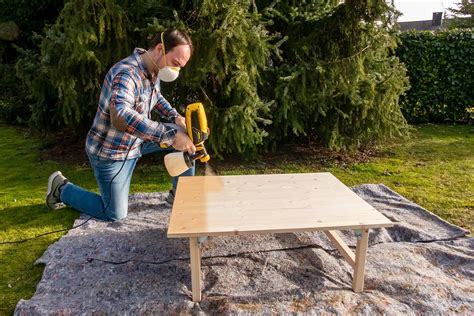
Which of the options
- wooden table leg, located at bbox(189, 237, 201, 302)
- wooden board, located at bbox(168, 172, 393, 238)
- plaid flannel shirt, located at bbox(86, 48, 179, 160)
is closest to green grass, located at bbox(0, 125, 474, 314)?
plaid flannel shirt, located at bbox(86, 48, 179, 160)

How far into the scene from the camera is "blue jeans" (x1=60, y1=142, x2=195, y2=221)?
119 inches

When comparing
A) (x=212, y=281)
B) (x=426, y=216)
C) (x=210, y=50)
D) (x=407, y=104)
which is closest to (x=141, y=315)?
(x=212, y=281)

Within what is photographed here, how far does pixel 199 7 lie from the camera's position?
13.7 feet

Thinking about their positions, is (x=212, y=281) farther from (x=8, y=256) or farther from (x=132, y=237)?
(x=8, y=256)

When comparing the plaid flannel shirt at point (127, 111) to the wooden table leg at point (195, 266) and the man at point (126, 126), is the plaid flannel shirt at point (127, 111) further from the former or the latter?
the wooden table leg at point (195, 266)

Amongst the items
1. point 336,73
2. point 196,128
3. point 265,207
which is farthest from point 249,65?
point 265,207

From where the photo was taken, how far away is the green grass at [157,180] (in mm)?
2889

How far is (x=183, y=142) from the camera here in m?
2.58

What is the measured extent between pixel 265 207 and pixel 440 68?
21.7 ft

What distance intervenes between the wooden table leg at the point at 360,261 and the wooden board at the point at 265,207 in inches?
5.0

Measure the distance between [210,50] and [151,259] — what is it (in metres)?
2.30

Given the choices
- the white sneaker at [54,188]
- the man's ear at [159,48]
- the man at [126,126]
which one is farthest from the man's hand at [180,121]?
the white sneaker at [54,188]

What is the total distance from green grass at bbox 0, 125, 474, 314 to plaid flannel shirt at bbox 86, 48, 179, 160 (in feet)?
2.89

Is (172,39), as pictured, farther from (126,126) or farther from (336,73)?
(336,73)
